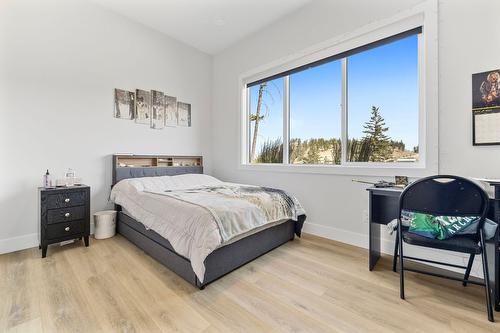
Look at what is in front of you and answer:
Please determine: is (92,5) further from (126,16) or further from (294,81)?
(294,81)

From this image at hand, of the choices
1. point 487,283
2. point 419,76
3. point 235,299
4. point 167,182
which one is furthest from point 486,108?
point 167,182

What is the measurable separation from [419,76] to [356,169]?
3.60 ft

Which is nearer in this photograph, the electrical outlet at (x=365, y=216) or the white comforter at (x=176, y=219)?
the white comforter at (x=176, y=219)

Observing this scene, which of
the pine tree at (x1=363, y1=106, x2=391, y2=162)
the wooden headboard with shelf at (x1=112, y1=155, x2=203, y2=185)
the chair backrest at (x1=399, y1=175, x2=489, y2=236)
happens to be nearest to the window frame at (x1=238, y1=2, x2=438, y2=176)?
the pine tree at (x1=363, y1=106, x2=391, y2=162)

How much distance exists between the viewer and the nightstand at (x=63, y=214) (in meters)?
2.30

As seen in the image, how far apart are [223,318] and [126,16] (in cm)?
406

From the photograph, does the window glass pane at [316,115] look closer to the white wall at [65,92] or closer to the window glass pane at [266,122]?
the window glass pane at [266,122]

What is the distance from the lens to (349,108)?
2807mm

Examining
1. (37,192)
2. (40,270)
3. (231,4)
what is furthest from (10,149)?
(231,4)

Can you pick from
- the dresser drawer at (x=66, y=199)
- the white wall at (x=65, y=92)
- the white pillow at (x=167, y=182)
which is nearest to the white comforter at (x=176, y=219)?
the white pillow at (x=167, y=182)

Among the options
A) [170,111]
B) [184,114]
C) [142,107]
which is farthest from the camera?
[184,114]

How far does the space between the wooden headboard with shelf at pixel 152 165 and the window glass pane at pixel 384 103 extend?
104 inches

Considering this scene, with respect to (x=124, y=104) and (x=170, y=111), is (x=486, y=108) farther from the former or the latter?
(x=124, y=104)

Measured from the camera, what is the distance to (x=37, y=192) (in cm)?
261
